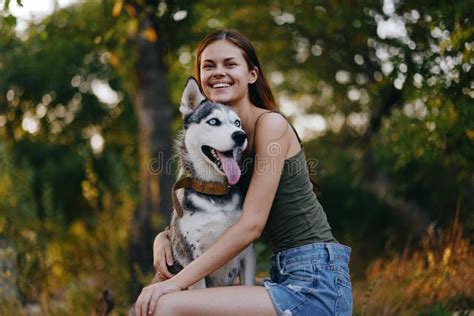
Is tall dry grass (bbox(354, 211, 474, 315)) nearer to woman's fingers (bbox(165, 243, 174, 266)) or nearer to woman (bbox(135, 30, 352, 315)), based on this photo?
woman (bbox(135, 30, 352, 315))

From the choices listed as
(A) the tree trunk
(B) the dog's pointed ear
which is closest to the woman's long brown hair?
(B) the dog's pointed ear

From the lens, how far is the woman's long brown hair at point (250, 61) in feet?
11.6

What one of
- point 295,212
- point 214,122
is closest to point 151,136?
point 214,122

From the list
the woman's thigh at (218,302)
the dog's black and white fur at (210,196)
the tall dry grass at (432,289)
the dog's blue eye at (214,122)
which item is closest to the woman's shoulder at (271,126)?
the dog's black and white fur at (210,196)

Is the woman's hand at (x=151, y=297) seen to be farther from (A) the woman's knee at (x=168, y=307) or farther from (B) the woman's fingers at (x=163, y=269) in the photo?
(B) the woman's fingers at (x=163, y=269)

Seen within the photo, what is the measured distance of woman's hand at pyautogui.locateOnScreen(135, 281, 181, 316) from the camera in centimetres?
292

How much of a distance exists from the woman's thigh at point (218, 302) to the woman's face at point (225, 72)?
114 centimetres

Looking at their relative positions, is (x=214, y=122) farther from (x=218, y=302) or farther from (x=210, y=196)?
(x=218, y=302)

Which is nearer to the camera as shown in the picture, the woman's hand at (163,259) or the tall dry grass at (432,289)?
the woman's hand at (163,259)

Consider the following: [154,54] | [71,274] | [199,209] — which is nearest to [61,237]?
[71,274]

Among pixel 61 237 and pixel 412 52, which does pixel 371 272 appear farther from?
pixel 61 237

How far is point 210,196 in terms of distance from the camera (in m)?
3.34

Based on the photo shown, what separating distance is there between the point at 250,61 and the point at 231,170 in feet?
2.48

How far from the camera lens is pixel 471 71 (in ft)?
18.4
